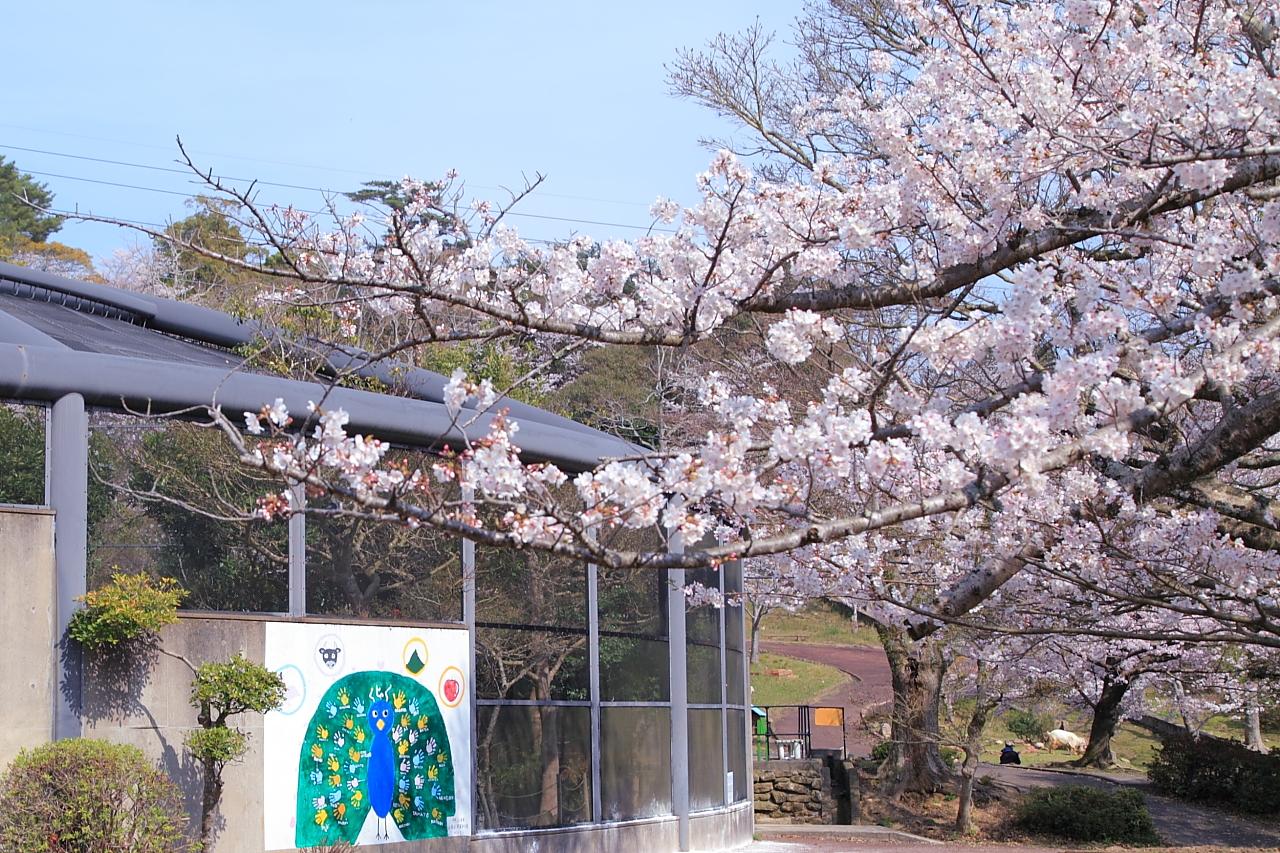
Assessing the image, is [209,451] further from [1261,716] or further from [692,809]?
[1261,716]

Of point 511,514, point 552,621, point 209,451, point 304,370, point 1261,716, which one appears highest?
point 304,370

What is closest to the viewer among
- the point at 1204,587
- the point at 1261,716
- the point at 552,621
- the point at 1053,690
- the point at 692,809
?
the point at 1204,587

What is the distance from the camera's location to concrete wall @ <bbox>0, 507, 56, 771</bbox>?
737 cm

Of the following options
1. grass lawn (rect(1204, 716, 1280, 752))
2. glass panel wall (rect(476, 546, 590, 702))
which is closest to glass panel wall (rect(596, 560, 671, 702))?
glass panel wall (rect(476, 546, 590, 702))

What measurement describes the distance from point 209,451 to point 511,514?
5.02 m

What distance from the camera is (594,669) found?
10984 mm

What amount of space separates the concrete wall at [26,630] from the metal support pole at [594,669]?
4407 mm

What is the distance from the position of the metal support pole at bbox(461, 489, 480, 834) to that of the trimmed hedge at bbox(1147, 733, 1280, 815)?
14970mm

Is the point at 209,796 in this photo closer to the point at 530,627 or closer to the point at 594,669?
the point at 530,627

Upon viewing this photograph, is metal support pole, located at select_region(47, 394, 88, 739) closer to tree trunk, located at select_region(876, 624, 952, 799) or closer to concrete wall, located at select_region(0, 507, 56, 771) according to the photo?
concrete wall, located at select_region(0, 507, 56, 771)

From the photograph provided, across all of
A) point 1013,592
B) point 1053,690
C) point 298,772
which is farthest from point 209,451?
point 1053,690

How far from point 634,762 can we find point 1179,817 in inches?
463

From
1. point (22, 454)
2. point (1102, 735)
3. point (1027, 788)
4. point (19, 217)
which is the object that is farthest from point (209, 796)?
point (19, 217)

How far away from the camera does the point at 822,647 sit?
41.6 meters
